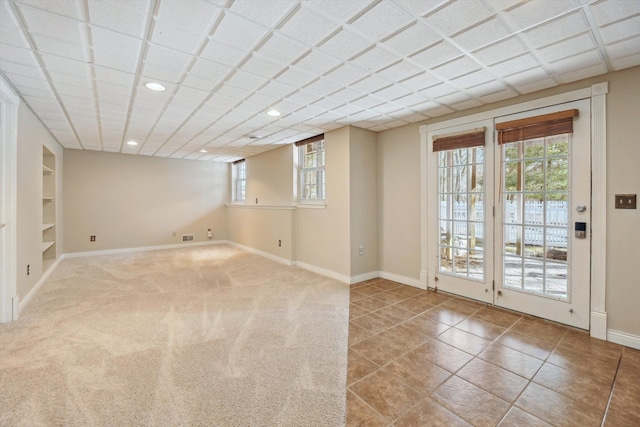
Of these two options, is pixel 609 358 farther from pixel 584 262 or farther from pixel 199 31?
pixel 199 31

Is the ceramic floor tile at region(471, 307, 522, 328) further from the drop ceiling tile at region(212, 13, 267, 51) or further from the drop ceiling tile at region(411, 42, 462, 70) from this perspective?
the drop ceiling tile at region(212, 13, 267, 51)

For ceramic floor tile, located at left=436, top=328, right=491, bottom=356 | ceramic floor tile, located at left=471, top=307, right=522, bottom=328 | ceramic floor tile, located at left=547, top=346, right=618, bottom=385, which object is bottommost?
ceramic floor tile, located at left=547, top=346, right=618, bottom=385

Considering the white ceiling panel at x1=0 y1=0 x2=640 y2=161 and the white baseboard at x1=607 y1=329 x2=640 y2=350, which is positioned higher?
the white ceiling panel at x1=0 y1=0 x2=640 y2=161

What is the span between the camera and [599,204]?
2.54 m

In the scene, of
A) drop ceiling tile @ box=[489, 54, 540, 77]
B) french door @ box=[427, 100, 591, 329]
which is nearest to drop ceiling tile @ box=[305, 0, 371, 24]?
drop ceiling tile @ box=[489, 54, 540, 77]

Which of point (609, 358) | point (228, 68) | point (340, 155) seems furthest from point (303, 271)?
point (609, 358)

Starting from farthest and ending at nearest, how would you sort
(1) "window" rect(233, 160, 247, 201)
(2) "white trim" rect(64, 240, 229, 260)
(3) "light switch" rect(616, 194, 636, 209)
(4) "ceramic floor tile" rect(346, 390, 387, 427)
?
(1) "window" rect(233, 160, 247, 201), (2) "white trim" rect(64, 240, 229, 260), (3) "light switch" rect(616, 194, 636, 209), (4) "ceramic floor tile" rect(346, 390, 387, 427)

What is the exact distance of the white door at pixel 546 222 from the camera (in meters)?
2.64

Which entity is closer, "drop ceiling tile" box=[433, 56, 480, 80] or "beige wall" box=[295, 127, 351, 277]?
"drop ceiling tile" box=[433, 56, 480, 80]

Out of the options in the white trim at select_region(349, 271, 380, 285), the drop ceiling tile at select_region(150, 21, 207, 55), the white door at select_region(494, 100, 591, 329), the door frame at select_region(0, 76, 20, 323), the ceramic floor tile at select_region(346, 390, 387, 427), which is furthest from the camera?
the white trim at select_region(349, 271, 380, 285)

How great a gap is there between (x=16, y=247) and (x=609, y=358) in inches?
218

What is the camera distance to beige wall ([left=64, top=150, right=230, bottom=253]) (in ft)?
20.1

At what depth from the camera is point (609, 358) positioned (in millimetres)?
2188

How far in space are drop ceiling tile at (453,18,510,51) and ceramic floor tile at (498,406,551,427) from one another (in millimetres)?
2395
